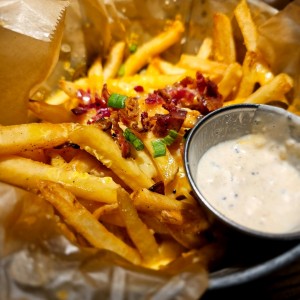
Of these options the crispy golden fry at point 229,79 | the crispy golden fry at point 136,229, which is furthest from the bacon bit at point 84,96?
the crispy golden fry at point 136,229

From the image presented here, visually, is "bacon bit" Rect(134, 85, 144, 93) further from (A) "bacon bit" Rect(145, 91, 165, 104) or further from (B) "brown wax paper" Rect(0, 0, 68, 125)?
(B) "brown wax paper" Rect(0, 0, 68, 125)

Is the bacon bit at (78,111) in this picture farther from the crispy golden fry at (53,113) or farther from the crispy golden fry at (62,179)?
the crispy golden fry at (62,179)

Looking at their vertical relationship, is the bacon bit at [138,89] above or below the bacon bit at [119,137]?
below

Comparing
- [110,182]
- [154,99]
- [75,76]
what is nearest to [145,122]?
[154,99]

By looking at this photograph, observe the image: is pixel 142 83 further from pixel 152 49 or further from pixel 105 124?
pixel 105 124

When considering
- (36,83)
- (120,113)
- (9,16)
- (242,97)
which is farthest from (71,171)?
(242,97)
